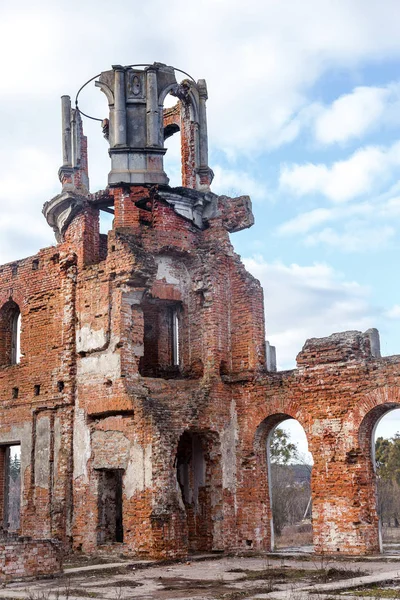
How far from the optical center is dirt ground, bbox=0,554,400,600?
371 inches

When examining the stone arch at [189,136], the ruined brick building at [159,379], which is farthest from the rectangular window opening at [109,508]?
the stone arch at [189,136]

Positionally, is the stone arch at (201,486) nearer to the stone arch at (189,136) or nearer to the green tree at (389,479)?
the stone arch at (189,136)

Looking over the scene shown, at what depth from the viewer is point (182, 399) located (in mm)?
15266

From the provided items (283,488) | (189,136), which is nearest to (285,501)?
(283,488)

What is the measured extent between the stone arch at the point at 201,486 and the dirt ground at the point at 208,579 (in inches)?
54.0

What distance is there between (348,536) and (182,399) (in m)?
4.00

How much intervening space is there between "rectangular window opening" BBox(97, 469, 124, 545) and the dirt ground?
1.79m

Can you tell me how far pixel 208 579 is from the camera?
11.0 metres

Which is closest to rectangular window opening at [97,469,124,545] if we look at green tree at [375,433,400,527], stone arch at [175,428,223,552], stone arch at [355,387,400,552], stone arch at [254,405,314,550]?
stone arch at [175,428,223,552]

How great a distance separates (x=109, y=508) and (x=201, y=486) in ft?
6.11

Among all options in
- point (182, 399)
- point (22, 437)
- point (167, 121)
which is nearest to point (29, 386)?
point (22, 437)

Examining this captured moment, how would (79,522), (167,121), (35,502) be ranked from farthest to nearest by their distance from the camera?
(167,121) → (35,502) → (79,522)

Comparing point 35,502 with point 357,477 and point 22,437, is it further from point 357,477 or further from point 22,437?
point 357,477

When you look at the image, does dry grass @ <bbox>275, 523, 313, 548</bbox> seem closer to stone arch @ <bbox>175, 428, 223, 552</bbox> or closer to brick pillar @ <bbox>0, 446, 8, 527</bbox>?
stone arch @ <bbox>175, 428, 223, 552</bbox>
